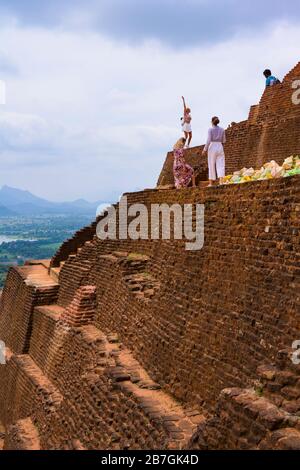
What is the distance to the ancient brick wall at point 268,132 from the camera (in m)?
13.9

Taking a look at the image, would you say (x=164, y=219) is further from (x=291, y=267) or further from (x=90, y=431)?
(x=291, y=267)

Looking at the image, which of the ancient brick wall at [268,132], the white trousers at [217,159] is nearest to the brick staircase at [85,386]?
the white trousers at [217,159]

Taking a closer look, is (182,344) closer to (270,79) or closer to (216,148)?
(216,148)

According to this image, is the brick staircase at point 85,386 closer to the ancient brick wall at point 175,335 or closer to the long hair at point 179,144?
the ancient brick wall at point 175,335

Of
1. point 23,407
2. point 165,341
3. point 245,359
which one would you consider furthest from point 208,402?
point 23,407

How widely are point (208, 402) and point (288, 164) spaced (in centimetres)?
337

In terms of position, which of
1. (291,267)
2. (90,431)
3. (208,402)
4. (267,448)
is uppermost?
(291,267)

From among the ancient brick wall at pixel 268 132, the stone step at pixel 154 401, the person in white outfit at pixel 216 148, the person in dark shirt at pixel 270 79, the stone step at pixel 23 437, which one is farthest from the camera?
the person in dark shirt at pixel 270 79

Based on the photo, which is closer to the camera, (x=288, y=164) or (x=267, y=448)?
(x=267, y=448)

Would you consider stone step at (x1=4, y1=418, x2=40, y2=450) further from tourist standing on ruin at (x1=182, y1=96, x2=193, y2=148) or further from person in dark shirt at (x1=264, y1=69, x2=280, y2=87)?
person in dark shirt at (x1=264, y1=69, x2=280, y2=87)

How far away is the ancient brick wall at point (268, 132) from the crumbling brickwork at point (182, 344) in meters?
4.58

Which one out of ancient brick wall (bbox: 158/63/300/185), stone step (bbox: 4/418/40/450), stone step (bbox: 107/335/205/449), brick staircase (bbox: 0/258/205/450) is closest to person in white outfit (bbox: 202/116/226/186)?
brick staircase (bbox: 0/258/205/450)

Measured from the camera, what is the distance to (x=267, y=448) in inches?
148

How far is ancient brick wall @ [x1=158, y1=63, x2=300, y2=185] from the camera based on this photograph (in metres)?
13.9
